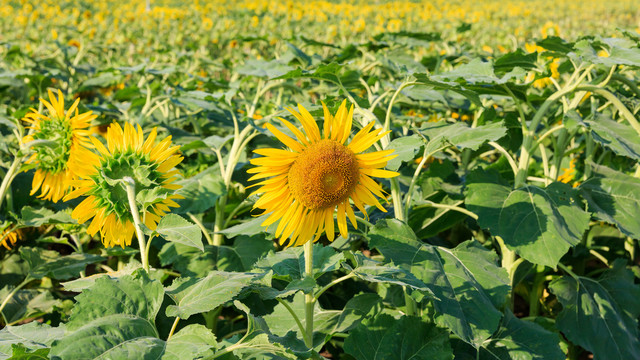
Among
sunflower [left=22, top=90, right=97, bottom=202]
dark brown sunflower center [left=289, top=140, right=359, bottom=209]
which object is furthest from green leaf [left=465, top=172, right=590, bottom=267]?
sunflower [left=22, top=90, right=97, bottom=202]

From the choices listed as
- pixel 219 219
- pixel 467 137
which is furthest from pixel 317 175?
pixel 219 219

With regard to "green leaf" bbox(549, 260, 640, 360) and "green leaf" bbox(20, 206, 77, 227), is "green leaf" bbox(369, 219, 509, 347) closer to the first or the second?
"green leaf" bbox(549, 260, 640, 360)

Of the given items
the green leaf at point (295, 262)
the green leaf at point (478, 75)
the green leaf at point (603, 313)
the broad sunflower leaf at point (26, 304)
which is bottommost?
the green leaf at point (603, 313)

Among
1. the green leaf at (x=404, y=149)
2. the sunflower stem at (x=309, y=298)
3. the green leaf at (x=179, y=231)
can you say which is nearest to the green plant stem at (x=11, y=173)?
the green leaf at (x=179, y=231)

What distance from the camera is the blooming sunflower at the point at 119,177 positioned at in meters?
1.17

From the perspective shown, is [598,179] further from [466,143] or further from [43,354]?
[43,354]

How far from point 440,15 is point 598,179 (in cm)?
975

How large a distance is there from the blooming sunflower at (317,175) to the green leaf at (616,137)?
90cm

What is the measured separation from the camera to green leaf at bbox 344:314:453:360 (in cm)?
130

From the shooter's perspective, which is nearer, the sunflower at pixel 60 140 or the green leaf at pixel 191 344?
the green leaf at pixel 191 344

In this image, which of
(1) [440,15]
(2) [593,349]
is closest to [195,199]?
(2) [593,349]

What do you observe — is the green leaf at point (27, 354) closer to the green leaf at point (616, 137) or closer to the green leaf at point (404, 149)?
the green leaf at point (404, 149)

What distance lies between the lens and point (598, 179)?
72.8 inches

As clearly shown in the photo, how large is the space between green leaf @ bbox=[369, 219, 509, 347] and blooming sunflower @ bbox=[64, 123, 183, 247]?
55 cm
